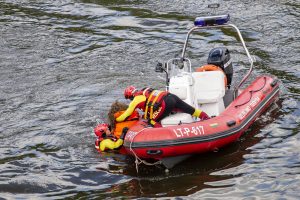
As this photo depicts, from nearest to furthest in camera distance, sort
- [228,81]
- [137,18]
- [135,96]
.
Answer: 1. [135,96]
2. [228,81]
3. [137,18]

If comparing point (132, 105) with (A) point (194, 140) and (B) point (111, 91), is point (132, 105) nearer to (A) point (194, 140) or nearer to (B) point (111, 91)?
(A) point (194, 140)

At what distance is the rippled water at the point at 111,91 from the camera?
300 inches

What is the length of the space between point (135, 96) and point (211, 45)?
5806mm

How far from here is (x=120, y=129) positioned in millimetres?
8500

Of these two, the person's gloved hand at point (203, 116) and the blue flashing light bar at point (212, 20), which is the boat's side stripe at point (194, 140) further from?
the blue flashing light bar at point (212, 20)

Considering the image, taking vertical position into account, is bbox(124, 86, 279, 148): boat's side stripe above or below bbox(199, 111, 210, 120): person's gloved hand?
below

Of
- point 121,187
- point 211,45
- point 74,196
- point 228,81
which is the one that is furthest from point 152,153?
point 211,45

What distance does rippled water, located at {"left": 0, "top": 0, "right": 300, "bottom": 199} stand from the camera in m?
7.61

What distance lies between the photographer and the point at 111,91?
1154cm

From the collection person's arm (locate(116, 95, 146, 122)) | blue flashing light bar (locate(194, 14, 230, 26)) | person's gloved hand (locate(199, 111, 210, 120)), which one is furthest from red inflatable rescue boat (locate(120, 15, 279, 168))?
person's arm (locate(116, 95, 146, 122))

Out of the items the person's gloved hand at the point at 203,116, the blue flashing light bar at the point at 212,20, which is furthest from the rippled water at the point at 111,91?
the blue flashing light bar at the point at 212,20

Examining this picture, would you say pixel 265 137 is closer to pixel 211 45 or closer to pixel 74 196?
pixel 74 196

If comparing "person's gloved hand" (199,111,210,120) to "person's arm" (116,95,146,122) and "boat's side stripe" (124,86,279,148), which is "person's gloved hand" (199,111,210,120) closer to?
"boat's side stripe" (124,86,279,148)

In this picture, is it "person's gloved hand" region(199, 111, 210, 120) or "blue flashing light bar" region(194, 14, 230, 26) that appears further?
"blue flashing light bar" region(194, 14, 230, 26)
